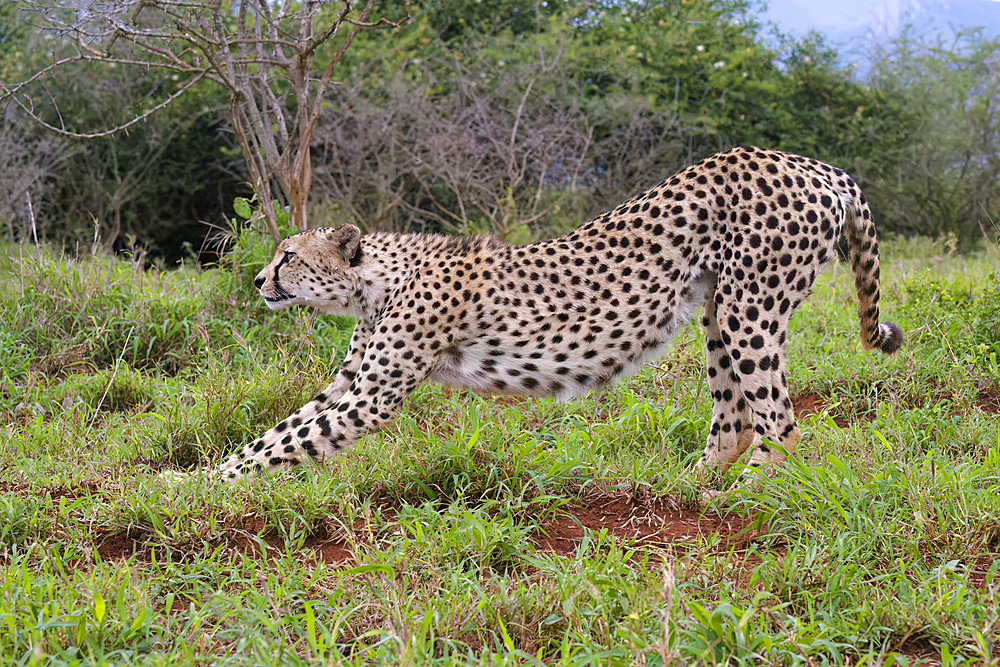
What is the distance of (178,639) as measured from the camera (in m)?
2.37

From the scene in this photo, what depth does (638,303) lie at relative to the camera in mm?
3719

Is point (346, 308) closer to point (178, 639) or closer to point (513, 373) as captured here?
point (513, 373)

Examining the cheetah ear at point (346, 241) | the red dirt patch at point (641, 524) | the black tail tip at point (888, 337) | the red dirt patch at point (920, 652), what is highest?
the cheetah ear at point (346, 241)

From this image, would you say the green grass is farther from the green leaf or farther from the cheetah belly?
the green leaf

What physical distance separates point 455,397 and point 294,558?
5.78 feet

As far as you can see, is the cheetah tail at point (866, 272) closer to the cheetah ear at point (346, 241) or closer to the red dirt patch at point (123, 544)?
the cheetah ear at point (346, 241)

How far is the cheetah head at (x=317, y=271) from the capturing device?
403 centimetres

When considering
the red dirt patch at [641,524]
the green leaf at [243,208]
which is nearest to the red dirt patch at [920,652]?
the red dirt patch at [641,524]

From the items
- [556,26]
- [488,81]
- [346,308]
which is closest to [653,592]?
[346,308]

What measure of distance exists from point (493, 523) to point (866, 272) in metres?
2.12

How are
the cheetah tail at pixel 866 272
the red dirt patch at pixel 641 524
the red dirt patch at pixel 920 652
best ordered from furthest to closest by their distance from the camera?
1. the cheetah tail at pixel 866 272
2. the red dirt patch at pixel 641 524
3. the red dirt patch at pixel 920 652

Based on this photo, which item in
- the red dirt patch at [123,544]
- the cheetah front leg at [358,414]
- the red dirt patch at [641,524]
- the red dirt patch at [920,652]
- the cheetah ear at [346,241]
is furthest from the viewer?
the cheetah ear at [346,241]

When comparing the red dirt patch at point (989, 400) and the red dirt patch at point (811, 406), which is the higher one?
the red dirt patch at point (989, 400)

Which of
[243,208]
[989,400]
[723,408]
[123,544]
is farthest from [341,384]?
[989,400]
